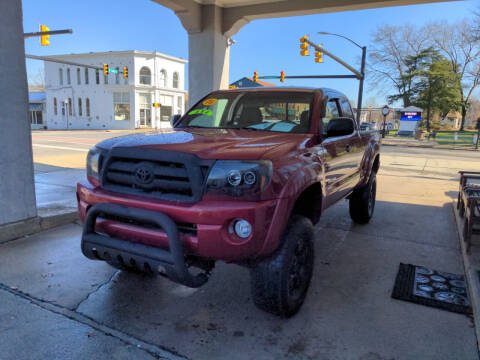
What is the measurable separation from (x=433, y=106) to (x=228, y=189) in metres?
47.9

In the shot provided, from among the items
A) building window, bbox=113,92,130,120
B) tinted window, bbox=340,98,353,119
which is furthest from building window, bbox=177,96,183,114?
tinted window, bbox=340,98,353,119

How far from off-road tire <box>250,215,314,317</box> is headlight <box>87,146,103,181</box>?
1.40 meters

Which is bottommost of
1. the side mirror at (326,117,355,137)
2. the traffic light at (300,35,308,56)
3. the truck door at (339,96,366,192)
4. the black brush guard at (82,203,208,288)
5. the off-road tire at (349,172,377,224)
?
the off-road tire at (349,172,377,224)

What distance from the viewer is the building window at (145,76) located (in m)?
42.7

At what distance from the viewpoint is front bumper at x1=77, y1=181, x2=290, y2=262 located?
228 cm

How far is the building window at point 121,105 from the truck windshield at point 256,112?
41.4 metres

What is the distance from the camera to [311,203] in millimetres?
3170

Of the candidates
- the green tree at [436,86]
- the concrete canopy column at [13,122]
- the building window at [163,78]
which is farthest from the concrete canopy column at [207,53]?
the green tree at [436,86]

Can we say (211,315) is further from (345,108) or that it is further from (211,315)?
(345,108)

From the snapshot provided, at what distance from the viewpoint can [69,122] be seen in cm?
4566

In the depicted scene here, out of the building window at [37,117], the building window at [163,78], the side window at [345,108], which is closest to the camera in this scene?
the side window at [345,108]

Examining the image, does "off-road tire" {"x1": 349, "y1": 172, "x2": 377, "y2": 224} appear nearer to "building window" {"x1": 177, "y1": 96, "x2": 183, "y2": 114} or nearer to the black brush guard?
the black brush guard

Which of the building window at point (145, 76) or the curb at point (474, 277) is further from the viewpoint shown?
the building window at point (145, 76)

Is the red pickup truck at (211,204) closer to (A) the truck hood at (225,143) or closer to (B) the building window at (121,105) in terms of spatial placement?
(A) the truck hood at (225,143)
